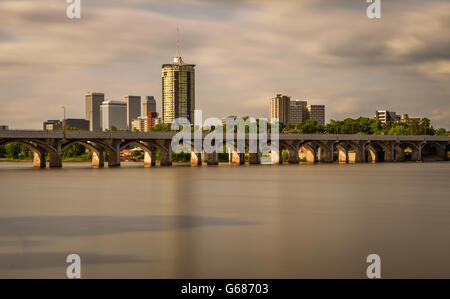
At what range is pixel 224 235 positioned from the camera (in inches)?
774

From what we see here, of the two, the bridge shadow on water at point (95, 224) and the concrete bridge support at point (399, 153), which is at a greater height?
the concrete bridge support at point (399, 153)

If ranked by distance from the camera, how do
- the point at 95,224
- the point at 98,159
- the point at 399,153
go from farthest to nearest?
the point at 399,153 < the point at 98,159 < the point at 95,224

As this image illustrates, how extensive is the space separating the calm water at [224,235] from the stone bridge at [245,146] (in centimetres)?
4301

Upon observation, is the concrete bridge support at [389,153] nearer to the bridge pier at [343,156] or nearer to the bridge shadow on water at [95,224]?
the bridge pier at [343,156]

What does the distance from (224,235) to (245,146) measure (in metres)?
80.4

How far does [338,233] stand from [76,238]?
953 centimetres

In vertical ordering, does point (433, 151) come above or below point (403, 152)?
above

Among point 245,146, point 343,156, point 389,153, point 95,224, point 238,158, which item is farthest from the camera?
point 389,153

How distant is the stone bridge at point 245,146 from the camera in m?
76.6

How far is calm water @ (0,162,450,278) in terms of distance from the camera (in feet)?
47.5

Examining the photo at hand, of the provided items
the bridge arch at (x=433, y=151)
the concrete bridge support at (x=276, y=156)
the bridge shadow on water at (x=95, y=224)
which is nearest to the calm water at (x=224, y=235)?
the bridge shadow on water at (x=95, y=224)

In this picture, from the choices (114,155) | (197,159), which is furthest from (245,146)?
(114,155)

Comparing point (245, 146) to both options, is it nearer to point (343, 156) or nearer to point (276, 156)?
point (276, 156)
